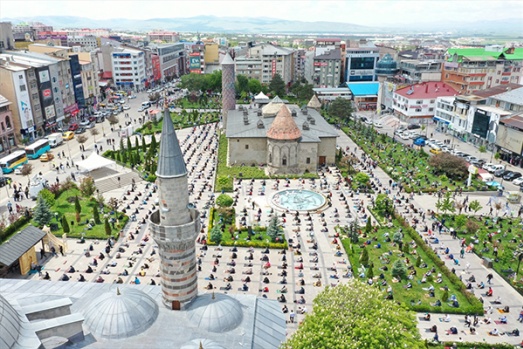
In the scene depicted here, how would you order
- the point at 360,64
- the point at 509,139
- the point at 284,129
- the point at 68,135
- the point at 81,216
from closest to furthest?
the point at 81,216
the point at 284,129
the point at 509,139
the point at 68,135
the point at 360,64

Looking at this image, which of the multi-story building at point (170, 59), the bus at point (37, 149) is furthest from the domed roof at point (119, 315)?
the multi-story building at point (170, 59)

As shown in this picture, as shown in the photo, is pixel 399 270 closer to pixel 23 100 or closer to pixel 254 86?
pixel 23 100

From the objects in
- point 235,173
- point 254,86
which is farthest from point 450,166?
point 254,86

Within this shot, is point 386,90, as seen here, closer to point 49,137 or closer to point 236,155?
point 236,155

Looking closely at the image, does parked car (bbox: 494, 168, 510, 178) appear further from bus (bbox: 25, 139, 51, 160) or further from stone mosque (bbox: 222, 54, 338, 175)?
bus (bbox: 25, 139, 51, 160)

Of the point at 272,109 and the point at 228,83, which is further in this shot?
the point at 228,83

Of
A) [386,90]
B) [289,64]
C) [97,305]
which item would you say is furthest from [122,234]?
[289,64]
